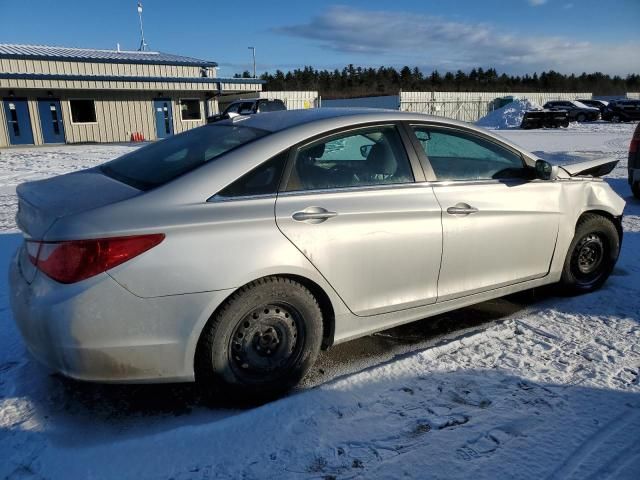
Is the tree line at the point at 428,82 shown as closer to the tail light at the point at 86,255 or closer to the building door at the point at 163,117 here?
the building door at the point at 163,117

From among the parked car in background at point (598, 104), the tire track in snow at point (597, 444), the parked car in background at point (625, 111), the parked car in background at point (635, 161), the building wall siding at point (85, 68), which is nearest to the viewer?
the tire track in snow at point (597, 444)

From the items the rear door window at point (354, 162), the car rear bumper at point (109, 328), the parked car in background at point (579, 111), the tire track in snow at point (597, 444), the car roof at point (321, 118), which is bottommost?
the tire track in snow at point (597, 444)

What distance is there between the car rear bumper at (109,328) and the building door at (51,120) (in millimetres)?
23964

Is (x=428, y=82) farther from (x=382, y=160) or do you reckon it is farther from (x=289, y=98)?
(x=382, y=160)

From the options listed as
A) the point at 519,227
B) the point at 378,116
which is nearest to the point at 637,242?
the point at 519,227

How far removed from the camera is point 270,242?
2.64 meters

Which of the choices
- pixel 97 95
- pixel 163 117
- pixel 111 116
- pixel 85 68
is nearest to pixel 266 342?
pixel 97 95

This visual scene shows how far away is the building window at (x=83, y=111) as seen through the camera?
23703 millimetres

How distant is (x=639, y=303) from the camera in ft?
13.5

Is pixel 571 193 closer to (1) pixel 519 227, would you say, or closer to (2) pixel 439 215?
(1) pixel 519 227

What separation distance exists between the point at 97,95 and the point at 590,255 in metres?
24.6

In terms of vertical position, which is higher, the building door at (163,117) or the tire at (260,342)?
the building door at (163,117)

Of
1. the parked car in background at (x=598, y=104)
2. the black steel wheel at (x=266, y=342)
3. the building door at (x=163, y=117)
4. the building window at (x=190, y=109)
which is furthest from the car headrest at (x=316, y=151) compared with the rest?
the parked car in background at (x=598, y=104)

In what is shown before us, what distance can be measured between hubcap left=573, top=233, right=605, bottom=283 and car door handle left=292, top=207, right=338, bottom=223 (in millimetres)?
2541
